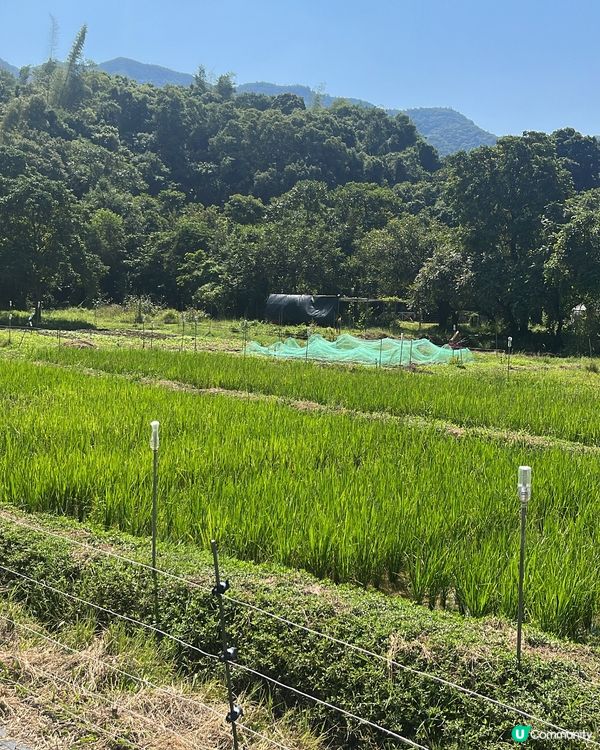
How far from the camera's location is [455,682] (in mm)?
2500

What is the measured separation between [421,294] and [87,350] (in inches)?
582

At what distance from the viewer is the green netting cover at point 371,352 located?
15.4 meters

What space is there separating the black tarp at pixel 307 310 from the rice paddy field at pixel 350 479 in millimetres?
16444

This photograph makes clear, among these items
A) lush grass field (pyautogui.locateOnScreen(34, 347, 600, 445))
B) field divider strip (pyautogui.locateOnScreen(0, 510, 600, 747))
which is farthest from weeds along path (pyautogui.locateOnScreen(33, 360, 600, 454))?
field divider strip (pyautogui.locateOnScreen(0, 510, 600, 747))

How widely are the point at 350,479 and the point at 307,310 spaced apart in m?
21.6

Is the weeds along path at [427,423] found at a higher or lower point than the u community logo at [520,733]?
higher

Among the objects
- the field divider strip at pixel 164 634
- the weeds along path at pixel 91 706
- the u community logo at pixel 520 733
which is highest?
the u community logo at pixel 520 733

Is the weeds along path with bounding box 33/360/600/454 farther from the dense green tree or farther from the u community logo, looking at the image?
the dense green tree

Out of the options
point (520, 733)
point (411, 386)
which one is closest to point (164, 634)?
point (520, 733)

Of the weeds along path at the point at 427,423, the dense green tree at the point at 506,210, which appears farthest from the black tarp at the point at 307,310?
the weeds along path at the point at 427,423

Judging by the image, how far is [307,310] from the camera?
26.0m

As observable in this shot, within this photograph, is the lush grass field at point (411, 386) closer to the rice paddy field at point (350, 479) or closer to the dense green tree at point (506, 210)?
the rice paddy field at point (350, 479)

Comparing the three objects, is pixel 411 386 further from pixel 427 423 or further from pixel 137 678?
pixel 137 678

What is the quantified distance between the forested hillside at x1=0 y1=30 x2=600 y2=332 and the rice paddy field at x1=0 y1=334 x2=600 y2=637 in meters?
14.3
